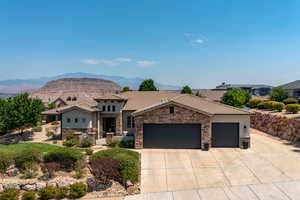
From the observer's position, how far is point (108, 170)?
11336 millimetres

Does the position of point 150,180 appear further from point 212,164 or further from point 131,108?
point 131,108

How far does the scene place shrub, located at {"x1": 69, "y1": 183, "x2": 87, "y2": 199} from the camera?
10406 millimetres

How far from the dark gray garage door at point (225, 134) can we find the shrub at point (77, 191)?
11.6 meters

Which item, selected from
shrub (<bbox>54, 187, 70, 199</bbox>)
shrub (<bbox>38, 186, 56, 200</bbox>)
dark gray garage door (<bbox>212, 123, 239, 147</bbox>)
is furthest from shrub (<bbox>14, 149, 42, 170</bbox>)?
dark gray garage door (<bbox>212, 123, 239, 147</bbox>)

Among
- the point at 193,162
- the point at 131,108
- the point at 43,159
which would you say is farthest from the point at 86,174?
the point at 131,108

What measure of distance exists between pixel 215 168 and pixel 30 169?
40.4 ft

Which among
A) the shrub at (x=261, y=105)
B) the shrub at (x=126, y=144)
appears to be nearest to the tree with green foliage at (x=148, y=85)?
the shrub at (x=261, y=105)

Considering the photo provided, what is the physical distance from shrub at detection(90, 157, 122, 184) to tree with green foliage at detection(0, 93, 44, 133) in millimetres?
19263

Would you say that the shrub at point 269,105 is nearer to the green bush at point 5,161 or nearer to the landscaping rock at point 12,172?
the landscaping rock at point 12,172

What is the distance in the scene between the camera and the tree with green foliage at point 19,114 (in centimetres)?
2477

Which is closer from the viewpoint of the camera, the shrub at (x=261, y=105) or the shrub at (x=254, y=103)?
the shrub at (x=261, y=105)

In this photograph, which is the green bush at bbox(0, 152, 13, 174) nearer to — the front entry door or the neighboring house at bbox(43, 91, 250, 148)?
the neighboring house at bbox(43, 91, 250, 148)

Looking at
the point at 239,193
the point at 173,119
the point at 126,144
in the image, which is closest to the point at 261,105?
the point at 173,119

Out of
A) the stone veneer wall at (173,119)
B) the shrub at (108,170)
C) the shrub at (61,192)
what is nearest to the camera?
the shrub at (61,192)
